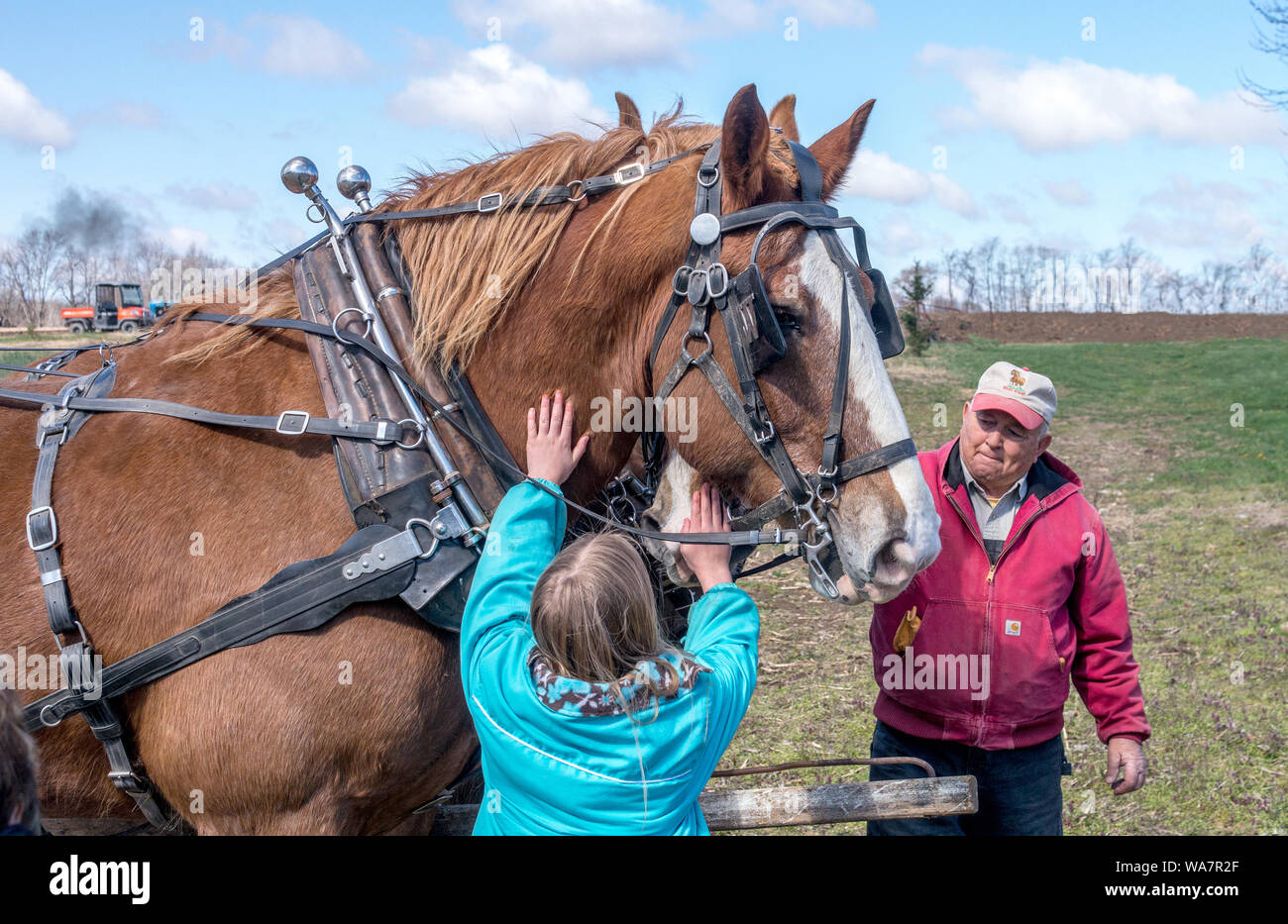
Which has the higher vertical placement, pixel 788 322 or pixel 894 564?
pixel 788 322

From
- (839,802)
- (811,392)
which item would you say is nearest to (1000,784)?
(839,802)

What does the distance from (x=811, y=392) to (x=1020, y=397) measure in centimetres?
98

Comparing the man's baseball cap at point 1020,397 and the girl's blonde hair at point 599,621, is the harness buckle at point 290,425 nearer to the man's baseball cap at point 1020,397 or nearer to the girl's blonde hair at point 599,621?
the girl's blonde hair at point 599,621

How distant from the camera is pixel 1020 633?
9.39 feet

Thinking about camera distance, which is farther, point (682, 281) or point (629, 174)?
point (629, 174)

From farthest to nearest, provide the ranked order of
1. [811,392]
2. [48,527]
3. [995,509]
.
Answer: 1. [995,509]
2. [811,392]
3. [48,527]

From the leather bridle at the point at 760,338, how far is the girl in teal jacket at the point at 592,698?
482 mm

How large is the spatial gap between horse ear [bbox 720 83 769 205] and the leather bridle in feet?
0.15

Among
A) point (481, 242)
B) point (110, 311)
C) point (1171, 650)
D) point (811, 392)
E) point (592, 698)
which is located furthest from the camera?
point (110, 311)

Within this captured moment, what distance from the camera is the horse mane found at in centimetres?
232

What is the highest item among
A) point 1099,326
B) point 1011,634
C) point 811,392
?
point 1099,326

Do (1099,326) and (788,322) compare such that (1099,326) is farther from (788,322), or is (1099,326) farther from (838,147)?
(788,322)

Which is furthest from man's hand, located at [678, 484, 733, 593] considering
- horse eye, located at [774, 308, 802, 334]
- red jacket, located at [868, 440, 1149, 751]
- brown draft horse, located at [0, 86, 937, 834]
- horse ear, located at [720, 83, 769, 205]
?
red jacket, located at [868, 440, 1149, 751]

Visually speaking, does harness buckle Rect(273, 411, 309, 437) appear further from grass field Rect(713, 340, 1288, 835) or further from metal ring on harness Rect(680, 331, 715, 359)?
grass field Rect(713, 340, 1288, 835)
